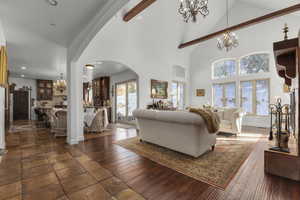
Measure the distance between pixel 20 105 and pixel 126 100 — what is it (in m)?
7.18

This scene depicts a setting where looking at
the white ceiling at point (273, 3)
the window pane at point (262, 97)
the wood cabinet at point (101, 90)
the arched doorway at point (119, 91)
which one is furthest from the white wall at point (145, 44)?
the window pane at point (262, 97)

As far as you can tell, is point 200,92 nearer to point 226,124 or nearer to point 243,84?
point 243,84

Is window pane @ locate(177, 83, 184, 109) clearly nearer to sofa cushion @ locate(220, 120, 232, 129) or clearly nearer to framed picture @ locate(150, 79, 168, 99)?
framed picture @ locate(150, 79, 168, 99)

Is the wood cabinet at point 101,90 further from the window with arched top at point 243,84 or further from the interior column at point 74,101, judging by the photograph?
the window with arched top at point 243,84

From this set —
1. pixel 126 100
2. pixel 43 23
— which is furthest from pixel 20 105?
pixel 43 23

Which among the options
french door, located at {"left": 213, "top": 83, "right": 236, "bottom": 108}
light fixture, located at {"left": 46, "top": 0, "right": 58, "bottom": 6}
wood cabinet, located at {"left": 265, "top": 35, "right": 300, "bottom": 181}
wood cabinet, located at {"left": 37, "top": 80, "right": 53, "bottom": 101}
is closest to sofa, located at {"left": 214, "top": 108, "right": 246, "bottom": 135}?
wood cabinet, located at {"left": 265, "top": 35, "right": 300, "bottom": 181}

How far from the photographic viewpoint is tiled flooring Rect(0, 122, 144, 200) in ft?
5.30

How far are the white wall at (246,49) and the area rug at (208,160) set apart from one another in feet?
13.2

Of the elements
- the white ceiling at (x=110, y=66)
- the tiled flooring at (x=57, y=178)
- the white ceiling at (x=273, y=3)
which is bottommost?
the tiled flooring at (x=57, y=178)

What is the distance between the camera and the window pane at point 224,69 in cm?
698

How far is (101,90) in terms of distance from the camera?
8414mm

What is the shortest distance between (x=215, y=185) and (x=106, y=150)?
2.30 meters

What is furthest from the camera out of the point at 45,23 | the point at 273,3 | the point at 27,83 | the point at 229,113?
the point at 27,83

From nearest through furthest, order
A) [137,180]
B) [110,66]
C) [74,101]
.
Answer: [137,180]
[74,101]
[110,66]
